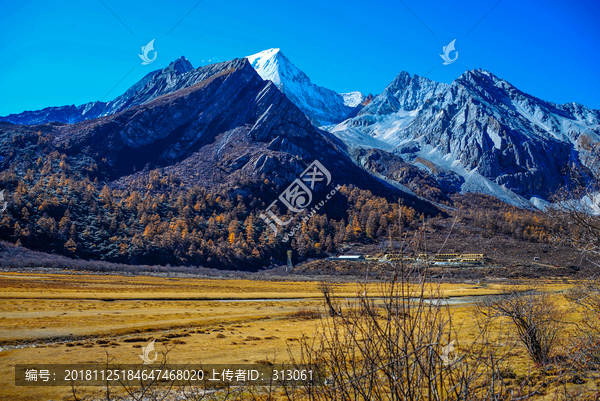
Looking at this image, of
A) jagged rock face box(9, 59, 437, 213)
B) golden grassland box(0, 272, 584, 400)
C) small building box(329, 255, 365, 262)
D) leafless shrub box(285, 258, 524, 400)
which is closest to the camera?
leafless shrub box(285, 258, 524, 400)

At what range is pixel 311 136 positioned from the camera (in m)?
171

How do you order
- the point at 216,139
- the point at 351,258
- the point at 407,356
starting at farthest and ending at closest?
the point at 216,139 < the point at 351,258 < the point at 407,356

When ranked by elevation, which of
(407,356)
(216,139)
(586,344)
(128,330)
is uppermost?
(216,139)

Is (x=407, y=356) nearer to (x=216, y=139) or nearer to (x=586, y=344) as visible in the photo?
(x=586, y=344)

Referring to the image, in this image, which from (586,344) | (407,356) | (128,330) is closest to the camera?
(407,356)

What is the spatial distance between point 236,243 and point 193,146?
73168mm

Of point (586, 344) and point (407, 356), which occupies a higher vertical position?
point (407, 356)

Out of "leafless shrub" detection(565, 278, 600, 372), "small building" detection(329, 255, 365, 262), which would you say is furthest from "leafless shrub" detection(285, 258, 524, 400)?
"small building" detection(329, 255, 365, 262)

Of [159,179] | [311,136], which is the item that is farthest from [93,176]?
[311,136]

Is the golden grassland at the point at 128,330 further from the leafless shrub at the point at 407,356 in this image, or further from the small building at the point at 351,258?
the small building at the point at 351,258

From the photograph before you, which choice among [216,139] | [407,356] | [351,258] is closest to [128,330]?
[407,356]

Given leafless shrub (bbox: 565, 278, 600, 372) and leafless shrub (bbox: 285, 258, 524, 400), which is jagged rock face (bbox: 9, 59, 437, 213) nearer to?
leafless shrub (bbox: 565, 278, 600, 372)

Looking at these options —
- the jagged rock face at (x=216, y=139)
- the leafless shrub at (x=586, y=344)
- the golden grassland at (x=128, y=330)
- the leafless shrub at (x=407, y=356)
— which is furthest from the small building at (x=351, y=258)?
the leafless shrub at (x=407, y=356)

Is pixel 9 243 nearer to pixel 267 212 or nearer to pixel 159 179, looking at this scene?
pixel 159 179
